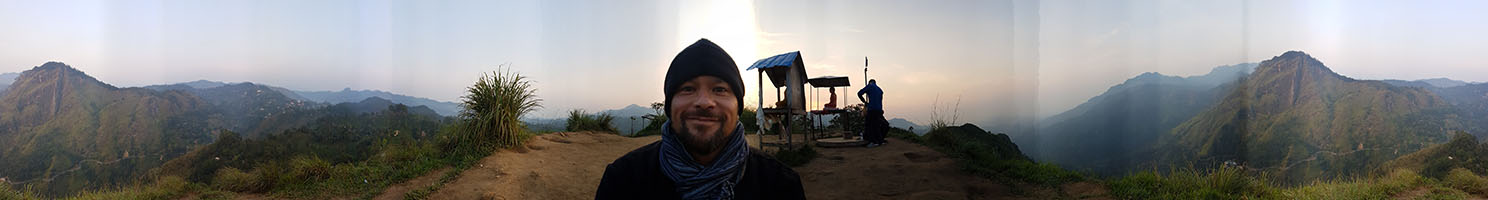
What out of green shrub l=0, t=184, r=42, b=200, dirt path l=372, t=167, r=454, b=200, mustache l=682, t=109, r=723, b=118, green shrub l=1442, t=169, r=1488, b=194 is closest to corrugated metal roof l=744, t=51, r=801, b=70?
dirt path l=372, t=167, r=454, b=200

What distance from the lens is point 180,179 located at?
6.20 meters

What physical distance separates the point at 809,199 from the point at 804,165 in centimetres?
234

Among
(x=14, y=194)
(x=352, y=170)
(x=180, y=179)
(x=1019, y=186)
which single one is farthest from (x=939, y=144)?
(x=14, y=194)

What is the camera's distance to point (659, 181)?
4.52 feet

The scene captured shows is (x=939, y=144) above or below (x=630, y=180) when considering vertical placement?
below

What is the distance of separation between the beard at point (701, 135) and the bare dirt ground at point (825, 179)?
16.3 ft

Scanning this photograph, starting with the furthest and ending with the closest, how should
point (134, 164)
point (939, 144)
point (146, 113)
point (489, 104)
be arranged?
point (146, 113)
point (134, 164)
point (939, 144)
point (489, 104)

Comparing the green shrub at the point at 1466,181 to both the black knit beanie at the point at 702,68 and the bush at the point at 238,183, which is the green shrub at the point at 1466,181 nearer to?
the black knit beanie at the point at 702,68

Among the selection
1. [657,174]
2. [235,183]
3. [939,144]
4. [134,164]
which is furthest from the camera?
[134,164]

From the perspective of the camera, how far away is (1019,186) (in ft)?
20.2

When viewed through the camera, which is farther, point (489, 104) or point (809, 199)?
point (489, 104)

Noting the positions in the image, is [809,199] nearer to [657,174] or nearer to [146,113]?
[657,174]

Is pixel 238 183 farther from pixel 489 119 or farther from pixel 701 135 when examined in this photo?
pixel 701 135

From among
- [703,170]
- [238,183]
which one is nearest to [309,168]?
[238,183]
